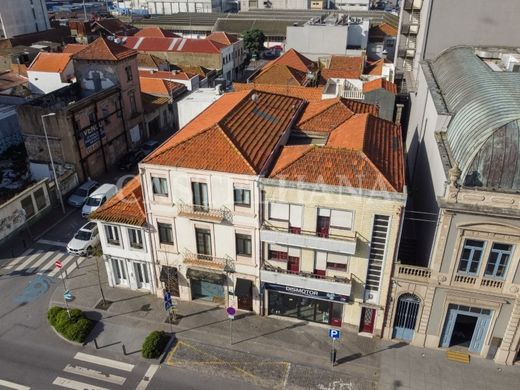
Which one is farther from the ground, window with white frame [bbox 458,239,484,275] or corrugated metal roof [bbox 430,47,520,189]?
corrugated metal roof [bbox 430,47,520,189]

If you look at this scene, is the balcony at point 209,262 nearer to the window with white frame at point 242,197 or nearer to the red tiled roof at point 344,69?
the window with white frame at point 242,197

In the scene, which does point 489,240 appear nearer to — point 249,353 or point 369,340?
point 369,340

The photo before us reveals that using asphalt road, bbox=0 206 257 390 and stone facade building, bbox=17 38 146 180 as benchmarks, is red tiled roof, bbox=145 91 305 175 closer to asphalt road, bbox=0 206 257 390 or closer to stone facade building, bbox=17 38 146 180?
asphalt road, bbox=0 206 257 390

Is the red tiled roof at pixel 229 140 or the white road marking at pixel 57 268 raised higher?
the red tiled roof at pixel 229 140

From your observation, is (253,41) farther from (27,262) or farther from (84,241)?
(27,262)

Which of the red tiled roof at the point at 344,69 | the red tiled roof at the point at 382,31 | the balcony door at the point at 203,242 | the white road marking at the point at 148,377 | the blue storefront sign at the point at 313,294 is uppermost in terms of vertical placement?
the red tiled roof at the point at 382,31

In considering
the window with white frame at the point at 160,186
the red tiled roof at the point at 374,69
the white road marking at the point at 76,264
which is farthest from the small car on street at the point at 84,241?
the red tiled roof at the point at 374,69

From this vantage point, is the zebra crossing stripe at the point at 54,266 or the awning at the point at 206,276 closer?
the awning at the point at 206,276

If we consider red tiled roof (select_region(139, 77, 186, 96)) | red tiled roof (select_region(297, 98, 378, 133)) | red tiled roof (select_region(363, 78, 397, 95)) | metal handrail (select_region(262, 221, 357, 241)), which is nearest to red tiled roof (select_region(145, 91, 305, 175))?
red tiled roof (select_region(297, 98, 378, 133))
